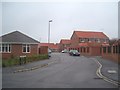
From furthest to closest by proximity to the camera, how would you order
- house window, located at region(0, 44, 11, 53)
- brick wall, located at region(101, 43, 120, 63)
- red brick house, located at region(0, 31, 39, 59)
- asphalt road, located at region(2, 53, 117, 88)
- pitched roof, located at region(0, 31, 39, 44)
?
pitched roof, located at region(0, 31, 39, 44), house window, located at region(0, 44, 11, 53), red brick house, located at region(0, 31, 39, 59), brick wall, located at region(101, 43, 120, 63), asphalt road, located at region(2, 53, 117, 88)

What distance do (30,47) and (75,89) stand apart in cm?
3464

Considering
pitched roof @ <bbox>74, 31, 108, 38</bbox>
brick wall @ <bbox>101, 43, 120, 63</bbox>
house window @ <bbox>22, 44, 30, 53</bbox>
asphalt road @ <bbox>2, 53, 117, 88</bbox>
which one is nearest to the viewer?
asphalt road @ <bbox>2, 53, 117, 88</bbox>

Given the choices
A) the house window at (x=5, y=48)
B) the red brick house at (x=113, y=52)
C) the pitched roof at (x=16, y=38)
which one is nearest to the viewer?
the red brick house at (x=113, y=52)

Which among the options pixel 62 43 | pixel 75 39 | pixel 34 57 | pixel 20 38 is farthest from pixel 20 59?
pixel 62 43

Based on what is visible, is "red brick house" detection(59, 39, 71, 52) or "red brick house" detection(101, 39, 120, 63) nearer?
"red brick house" detection(101, 39, 120, 63)

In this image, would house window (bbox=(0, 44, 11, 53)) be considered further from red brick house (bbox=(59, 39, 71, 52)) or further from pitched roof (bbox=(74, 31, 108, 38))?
red brick house (bbox=(59, 39, 71, 52))

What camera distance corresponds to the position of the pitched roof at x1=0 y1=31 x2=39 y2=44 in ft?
149

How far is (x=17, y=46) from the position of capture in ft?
147

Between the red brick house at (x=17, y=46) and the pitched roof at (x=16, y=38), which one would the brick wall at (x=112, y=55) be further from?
the pitched roof at (x=16, y=38)

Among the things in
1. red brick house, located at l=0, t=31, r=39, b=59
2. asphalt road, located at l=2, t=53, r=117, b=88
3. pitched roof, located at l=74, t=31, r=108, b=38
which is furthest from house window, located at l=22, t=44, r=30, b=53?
pitched roof, located at l=74, t=31, r=108, b=38

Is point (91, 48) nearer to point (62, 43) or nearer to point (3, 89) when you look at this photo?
point (3, 89)

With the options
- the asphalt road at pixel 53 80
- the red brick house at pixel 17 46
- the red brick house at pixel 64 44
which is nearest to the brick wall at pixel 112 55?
the red brick house at pixel 17 46

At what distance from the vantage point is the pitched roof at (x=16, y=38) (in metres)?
45.4

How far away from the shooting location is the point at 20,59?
29656 millimetres
